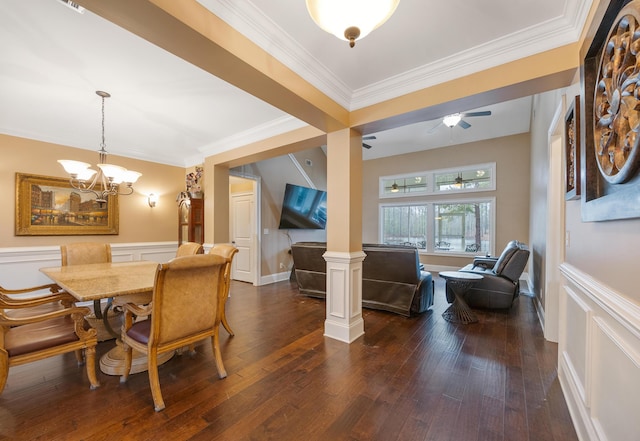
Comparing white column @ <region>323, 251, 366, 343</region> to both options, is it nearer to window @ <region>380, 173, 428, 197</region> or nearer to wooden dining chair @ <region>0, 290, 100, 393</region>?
wooden dining chair @ <region>0, 290, 100, 393</region>

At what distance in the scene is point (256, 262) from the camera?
214 inches

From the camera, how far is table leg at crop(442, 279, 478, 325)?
3.31m

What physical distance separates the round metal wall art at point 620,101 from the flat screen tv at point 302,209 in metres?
5.13

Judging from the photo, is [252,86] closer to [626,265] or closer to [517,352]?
[626,265]

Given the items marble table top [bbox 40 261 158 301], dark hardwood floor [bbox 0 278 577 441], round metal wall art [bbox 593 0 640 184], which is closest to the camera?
round metal wall art [bbox 593 0 640 184]

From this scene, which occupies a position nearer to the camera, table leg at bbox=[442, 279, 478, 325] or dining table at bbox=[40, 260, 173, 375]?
dining table at bbox=[40, 260, 173, 375]

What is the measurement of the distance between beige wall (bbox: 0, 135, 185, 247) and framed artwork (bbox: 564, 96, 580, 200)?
231 inches

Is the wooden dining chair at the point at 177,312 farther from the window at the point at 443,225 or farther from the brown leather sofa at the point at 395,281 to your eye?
the window at the point at 443,225

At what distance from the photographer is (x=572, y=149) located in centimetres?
195

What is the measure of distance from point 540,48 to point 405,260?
7.85ft

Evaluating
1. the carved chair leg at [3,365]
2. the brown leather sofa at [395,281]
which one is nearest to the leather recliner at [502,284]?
the brown leather sofa at [395,281]

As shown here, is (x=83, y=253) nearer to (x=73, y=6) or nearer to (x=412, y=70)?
(x=73, y=6)

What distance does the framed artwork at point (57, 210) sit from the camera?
3.71 meters

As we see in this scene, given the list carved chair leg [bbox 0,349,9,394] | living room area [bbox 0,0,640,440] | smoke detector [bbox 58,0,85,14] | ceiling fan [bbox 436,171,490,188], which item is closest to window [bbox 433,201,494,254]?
ceiling fan [bbox 436,171,490,188]
